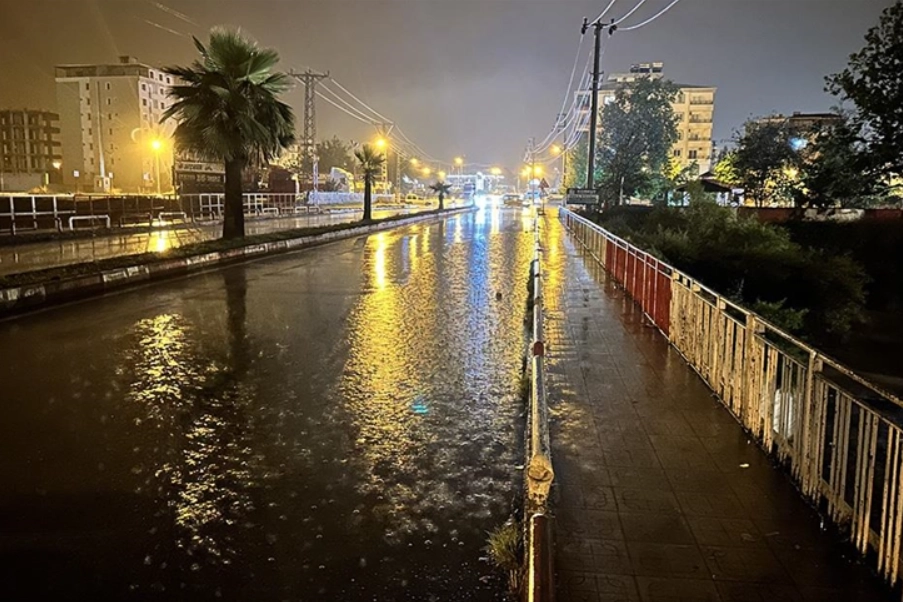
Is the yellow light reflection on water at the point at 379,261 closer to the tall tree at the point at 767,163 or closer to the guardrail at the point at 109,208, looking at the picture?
the guardrail at the point at 109,208

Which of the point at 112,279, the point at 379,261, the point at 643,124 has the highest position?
the point at 643,124

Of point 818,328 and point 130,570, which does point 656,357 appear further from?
point 818,328

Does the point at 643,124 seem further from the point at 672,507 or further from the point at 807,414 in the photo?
the point at 672,507

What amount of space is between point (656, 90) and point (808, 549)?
58.8 m

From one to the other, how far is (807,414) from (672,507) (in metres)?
1.14

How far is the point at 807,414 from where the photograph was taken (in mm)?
4750

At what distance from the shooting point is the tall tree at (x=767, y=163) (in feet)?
145

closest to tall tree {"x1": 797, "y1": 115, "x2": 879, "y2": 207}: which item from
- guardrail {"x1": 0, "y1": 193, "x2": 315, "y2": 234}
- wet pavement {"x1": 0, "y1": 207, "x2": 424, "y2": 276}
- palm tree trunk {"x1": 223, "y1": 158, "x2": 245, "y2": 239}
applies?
palm tree trunk {"x1": 223, "y1": 158, "x2": 245, "y2": 239}

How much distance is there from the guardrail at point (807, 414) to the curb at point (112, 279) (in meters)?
11.1

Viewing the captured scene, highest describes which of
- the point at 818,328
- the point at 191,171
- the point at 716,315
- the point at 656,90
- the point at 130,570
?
the point at 656,90

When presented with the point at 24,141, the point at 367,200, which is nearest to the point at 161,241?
the point at 367,200

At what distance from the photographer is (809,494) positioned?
4691 millimetres

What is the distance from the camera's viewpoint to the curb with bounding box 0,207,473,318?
494 inches

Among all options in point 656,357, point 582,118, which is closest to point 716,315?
point 656,357
